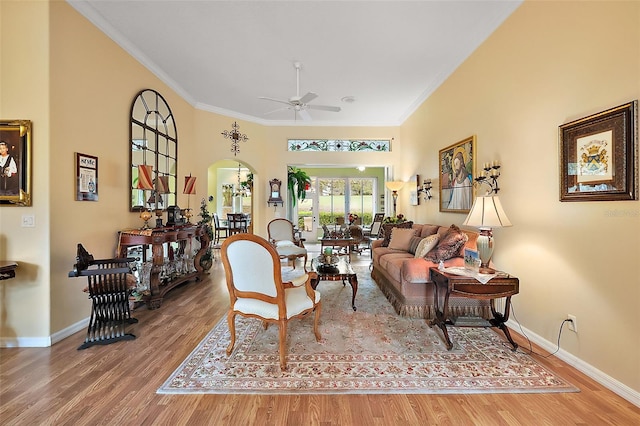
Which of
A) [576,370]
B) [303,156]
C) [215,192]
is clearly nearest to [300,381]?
[576,370]

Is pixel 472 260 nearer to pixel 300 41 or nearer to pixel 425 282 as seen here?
pixel 425 282

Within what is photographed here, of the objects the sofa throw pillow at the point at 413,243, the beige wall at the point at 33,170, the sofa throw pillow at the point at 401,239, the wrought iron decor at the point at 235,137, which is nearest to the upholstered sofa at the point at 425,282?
the sofa throw pillow at the point at 413,243

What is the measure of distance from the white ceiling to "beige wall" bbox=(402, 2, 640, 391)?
0.62 meters

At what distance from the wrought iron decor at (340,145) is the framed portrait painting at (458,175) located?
2.60 meters

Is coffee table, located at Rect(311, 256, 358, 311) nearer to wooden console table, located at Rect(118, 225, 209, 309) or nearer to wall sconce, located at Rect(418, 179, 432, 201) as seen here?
wooden console table, located at Rect(118, 225, 209, 309)

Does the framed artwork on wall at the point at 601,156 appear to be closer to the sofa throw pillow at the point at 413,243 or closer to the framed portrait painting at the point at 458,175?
the framed portrait painting at the point at 458,175

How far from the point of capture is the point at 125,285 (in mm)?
2822

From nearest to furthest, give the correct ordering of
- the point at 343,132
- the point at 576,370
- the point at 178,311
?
1. the point at 576,370
2. the point at 178,311
3. the point at 343,132

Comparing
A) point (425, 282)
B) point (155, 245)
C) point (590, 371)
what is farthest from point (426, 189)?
point (155, 245)

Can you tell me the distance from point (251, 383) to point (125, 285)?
170 centimetres

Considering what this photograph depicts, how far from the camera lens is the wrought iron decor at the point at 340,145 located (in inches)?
281

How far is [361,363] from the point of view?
235 centimetres

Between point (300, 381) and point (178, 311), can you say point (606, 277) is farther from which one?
point (178, 311)

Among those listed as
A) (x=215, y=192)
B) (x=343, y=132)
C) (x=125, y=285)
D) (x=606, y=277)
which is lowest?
(x=125, y=285)
